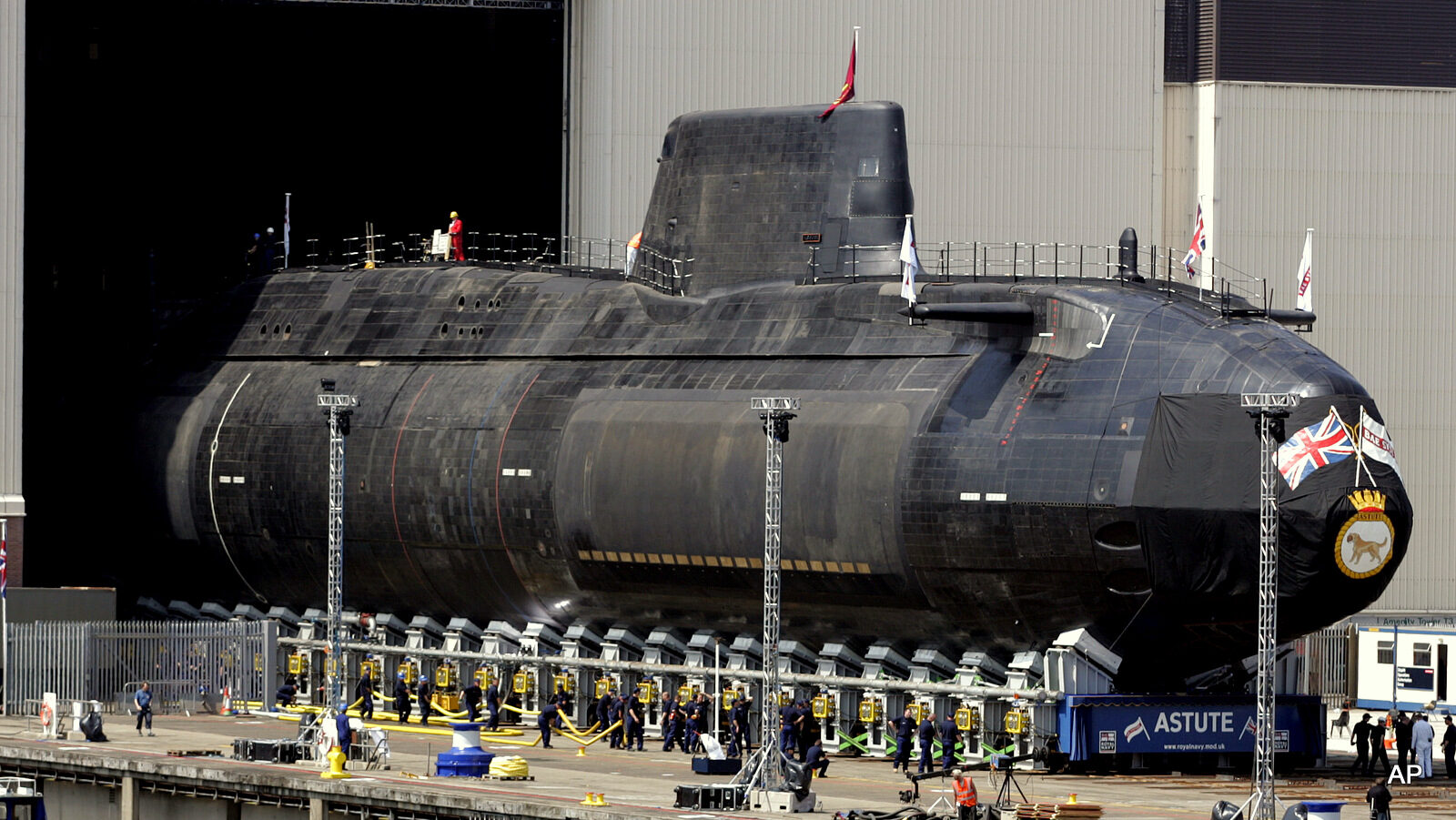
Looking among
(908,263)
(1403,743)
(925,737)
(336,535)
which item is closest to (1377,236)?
(908,263)

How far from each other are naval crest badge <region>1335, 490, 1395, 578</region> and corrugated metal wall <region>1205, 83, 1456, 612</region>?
88.2ft

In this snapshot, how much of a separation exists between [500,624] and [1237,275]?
2411cm

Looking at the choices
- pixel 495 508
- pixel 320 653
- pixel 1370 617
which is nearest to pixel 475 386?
pixel 495 508

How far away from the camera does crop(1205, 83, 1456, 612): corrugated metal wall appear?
2494 inches

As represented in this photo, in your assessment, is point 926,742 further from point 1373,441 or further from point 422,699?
point 422,699

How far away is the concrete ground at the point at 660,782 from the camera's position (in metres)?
32.6

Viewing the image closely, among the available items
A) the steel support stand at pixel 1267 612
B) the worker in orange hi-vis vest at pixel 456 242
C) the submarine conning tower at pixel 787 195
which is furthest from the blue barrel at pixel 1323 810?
the worker in orange hi-vis vest at pixel 456 242

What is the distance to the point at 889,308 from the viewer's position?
4281 cm

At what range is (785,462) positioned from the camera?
42062mm

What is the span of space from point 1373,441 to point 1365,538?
59.0 inches

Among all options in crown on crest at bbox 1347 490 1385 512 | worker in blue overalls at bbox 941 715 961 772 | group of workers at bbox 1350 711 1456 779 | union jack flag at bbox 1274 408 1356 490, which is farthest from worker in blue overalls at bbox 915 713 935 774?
group of workers at bbox 1350 711 1456 779

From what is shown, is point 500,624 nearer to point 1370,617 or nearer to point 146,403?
point 146,403

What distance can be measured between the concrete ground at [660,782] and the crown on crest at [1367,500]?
4169mm

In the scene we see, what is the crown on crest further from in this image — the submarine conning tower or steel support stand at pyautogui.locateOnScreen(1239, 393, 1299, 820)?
the submarine conning tower
